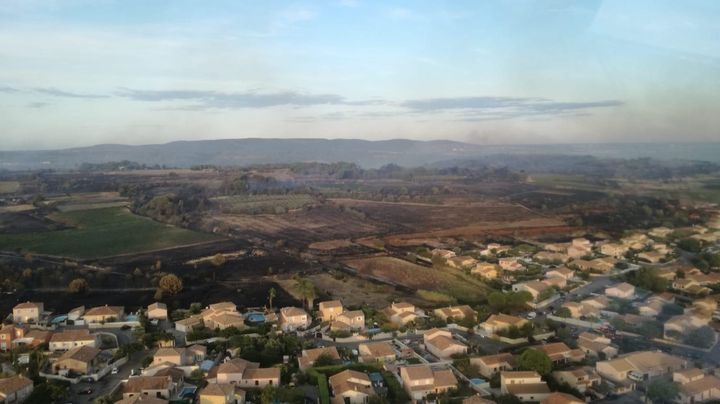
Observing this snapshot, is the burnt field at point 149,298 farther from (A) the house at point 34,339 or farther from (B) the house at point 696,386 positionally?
(B) the house at point 696,386

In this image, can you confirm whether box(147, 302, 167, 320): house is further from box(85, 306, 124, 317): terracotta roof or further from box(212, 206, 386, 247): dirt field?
box(212, 206, 386, 247): dirt field

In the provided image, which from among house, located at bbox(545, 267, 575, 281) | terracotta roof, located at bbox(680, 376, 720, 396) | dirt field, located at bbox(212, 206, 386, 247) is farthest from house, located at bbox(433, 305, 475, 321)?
dirt field, located at bbox(212, 206, 386, 247)

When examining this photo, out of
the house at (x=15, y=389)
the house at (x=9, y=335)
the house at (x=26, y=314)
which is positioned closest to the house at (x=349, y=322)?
the house at (x=15, y=389)

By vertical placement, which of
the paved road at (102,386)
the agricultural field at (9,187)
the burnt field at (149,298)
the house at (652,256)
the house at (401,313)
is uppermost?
the agricultural field at (9,187)

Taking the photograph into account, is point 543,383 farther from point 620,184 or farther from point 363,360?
point 620,184

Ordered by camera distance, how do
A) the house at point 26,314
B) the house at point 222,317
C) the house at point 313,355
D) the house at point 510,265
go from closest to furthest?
the house at point 313,355 → the house at point 222,317 → the house at point 26,314 → the house at point 510,265

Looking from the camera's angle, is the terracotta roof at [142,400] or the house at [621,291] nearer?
the terracotta roof at [142,400]
